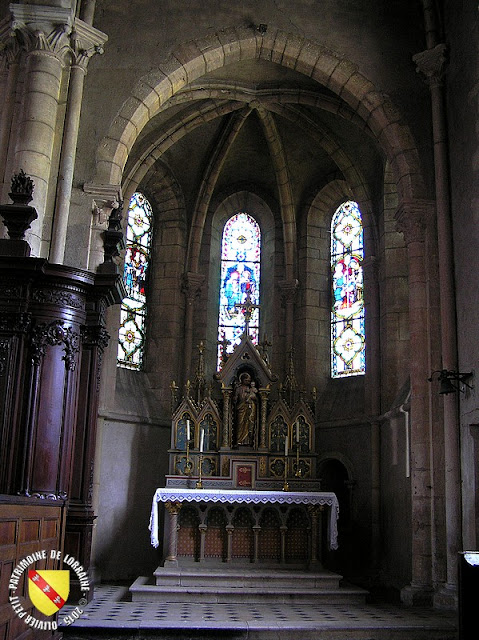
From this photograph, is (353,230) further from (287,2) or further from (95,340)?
(95,340)

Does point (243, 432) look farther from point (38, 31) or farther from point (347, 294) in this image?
point (38, 31)

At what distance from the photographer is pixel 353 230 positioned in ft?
52.3

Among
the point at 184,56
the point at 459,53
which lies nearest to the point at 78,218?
the point at 184,56

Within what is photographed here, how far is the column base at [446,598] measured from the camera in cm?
914

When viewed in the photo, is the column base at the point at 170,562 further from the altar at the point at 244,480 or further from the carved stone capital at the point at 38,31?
the carved stone capital at the point at 38,31

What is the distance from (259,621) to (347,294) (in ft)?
28.0

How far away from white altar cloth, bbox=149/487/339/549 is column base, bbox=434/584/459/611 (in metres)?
1.99

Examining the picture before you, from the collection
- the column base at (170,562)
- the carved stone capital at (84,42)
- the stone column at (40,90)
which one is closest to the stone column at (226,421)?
the column base at (170,562)

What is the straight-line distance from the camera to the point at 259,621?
27.3 feet

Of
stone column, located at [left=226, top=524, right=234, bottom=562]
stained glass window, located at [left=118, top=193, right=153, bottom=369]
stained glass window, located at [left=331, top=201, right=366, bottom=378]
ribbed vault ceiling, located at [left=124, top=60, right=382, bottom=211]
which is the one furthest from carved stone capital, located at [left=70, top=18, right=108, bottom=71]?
stone column, located at [left=226, top=524, right=234, bottom=562]

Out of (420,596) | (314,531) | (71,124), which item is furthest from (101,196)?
(420,596)

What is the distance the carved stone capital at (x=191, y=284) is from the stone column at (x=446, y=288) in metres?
6.47

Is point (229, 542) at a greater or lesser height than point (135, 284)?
lesser

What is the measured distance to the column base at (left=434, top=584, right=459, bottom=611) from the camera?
914 cm
